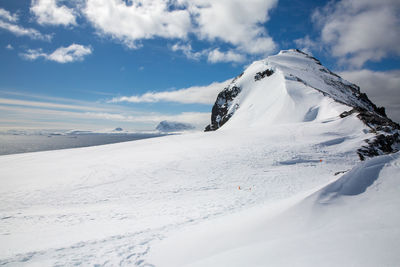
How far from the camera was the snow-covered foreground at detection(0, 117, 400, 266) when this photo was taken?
5215 mm

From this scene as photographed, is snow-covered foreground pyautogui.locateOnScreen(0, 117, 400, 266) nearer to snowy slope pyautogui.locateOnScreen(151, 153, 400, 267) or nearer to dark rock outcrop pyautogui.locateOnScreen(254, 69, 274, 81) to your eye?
snowy slope pyautogui.locateOnScreen(151, 153, 400, 267)

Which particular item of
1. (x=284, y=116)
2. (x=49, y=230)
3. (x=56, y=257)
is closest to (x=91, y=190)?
(x=49, y=230)

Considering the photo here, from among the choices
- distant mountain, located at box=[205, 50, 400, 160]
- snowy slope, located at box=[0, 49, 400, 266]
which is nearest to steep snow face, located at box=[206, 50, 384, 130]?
distant mountain, located at box=[205, 50, 400, 160]

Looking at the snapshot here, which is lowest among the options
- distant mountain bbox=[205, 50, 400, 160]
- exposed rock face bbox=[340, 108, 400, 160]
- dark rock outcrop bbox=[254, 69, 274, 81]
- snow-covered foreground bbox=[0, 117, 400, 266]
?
snow-covered foreground bbox=[0, 117, 400, 266]

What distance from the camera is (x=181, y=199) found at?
11227 millimetres

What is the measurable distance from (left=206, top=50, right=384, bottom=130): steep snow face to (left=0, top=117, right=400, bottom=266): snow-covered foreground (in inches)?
412

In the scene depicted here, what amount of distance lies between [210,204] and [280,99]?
131 feet

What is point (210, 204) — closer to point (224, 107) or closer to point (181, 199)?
point (181, 199)

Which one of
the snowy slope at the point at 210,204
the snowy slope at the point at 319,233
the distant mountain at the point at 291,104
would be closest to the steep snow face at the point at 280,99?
the distant mountain at the point at 291,104

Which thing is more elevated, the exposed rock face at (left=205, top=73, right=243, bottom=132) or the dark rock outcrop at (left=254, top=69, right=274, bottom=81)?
the dark rock outcrop at (left=254, top=69, right=274, bottom=81)

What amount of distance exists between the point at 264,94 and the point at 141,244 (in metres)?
53.8

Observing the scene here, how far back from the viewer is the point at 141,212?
31.7 ft

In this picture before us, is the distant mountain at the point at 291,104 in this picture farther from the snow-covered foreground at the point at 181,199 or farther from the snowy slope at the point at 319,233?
the snowy slope at the point at 319,233

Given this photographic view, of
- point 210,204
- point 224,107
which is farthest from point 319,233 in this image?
point 224,107
